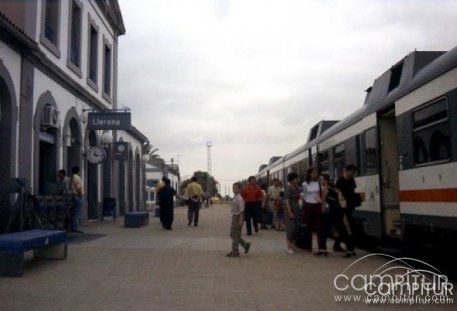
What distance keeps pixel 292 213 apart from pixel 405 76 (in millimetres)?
3669

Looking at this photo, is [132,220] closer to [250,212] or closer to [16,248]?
[250,212]

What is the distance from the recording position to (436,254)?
12.1 metres

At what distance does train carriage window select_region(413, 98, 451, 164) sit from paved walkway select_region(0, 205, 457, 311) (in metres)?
2.18

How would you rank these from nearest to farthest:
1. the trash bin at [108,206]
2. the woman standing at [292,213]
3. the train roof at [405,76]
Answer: the train roof at [405,76] → the woman standing at [292,213] → the trash bin at [108,206]

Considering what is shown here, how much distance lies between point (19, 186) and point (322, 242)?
6.72 metres

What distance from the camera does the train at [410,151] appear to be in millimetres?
8469

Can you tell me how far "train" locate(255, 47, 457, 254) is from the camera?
27.8 ft

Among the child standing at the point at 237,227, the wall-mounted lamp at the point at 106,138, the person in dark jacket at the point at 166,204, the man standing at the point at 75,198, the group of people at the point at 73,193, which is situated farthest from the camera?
the wall-mounted lamp at the point at 106,138

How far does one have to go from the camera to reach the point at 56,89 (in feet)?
57.7

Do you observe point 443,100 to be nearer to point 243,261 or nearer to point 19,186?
point 243,261

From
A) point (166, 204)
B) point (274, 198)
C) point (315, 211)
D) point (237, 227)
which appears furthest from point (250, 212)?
point (237, 227)

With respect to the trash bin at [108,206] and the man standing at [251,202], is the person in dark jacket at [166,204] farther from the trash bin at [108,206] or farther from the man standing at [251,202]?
the trash bin at [108,206]

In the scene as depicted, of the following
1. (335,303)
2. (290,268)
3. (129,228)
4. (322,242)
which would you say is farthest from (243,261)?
(129,228)

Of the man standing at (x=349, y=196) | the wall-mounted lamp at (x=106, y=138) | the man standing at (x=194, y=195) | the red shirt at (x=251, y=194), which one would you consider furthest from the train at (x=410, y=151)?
the wall-mounted lamp at (x=106, y=138)
